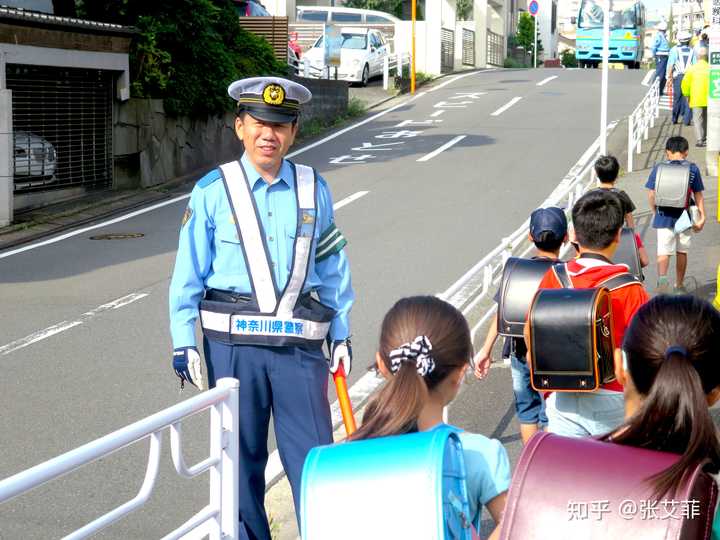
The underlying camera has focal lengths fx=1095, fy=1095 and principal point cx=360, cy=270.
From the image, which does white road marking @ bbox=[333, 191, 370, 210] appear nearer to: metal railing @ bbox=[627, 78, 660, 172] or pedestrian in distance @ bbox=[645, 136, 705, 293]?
metal railing @ bbox=[627, 78, 660, 172]

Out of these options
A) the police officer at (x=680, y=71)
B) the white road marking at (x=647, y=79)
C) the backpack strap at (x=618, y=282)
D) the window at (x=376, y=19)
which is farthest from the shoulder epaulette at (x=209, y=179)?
the window at (x=376, y=19)

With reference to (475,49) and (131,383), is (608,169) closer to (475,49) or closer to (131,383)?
(131,383)

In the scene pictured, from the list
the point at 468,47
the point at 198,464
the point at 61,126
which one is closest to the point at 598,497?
the point at 198,464

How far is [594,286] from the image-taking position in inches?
174

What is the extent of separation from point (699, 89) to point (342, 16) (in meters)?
23.5

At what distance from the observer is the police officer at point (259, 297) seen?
166 inches

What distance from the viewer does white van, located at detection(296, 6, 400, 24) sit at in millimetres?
39875

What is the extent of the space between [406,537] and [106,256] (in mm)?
11103

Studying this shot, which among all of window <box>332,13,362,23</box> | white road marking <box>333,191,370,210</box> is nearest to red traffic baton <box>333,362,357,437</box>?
white road marking <box>333,191,370,210</box>

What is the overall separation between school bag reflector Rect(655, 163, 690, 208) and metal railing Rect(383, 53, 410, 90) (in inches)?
884

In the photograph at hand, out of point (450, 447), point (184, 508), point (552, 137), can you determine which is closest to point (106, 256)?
point (184, 508)

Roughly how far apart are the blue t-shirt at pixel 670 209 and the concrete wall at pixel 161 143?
36.2 ft

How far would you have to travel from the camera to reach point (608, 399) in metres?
4.40

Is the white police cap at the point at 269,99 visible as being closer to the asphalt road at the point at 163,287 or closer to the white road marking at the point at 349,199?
the asphalt road at the point at 163,287
